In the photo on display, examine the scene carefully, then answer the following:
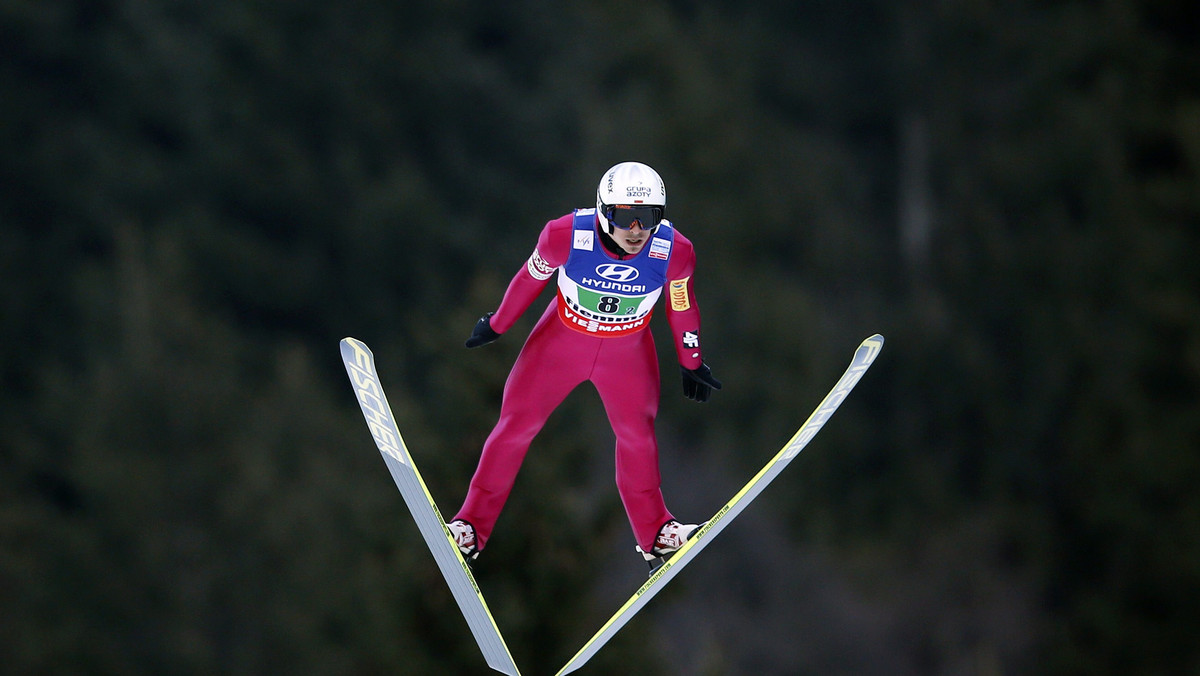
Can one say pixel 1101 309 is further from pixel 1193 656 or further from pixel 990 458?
pixel 1193 656

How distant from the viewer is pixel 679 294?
269 inches

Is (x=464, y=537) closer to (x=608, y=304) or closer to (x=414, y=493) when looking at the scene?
(x=414, y=493)

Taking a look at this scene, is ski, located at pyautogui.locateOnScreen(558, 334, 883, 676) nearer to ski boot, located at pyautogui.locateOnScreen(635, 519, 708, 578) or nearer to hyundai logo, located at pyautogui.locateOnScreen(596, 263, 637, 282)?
ski boot, located at pyautogui.locateOnScreen(635, 519, 708, 578)

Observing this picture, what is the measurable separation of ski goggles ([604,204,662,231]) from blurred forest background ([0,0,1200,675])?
18214 mm

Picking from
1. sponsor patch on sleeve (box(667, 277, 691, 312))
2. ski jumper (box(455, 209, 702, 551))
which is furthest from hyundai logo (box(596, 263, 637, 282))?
sponsor patch on sleeve (box(667, 277, 691, 312))

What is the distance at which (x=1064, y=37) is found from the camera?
31.5 m

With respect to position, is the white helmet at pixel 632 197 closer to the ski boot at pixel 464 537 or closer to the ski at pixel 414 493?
the ski at pixel 414 493

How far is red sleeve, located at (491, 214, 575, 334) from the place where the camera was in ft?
21.9

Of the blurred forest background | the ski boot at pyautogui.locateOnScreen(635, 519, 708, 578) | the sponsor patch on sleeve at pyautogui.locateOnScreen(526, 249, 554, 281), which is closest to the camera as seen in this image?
the sponsor patch on sleeve at pyautogui.locateOnScreen(526, 249, 554, 281)

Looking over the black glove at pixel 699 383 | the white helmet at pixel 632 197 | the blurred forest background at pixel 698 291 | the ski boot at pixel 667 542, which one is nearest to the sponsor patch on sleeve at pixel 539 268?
the white helmet at pixel 632 197

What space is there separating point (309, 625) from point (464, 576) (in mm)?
23959

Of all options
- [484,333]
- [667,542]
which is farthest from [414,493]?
[667,542]

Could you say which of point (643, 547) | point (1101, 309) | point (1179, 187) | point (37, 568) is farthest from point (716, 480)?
point (643, 547)

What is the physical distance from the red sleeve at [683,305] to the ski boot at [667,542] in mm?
837
